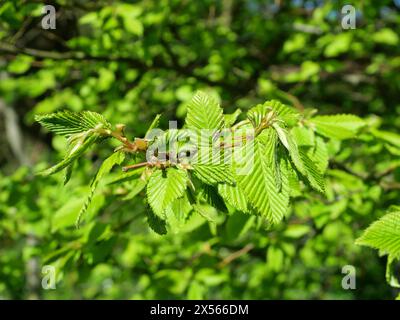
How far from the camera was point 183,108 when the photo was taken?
2824 mm

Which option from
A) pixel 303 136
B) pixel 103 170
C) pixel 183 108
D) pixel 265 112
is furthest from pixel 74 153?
pixel 183 108

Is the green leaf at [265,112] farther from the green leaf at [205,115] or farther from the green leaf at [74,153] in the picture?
the green leaf at [74,153]

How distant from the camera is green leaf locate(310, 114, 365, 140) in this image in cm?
147

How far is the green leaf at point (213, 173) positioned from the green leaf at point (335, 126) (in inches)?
22.1

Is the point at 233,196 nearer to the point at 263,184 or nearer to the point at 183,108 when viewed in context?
the point at 263,184

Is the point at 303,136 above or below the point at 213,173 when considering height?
above

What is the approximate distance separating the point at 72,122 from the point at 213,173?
35 centimetres

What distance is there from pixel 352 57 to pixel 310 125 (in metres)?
2.61

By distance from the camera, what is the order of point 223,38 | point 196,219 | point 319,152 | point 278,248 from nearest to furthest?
point 319,152 < point 196,219 < point 278,248 < point 223,38
